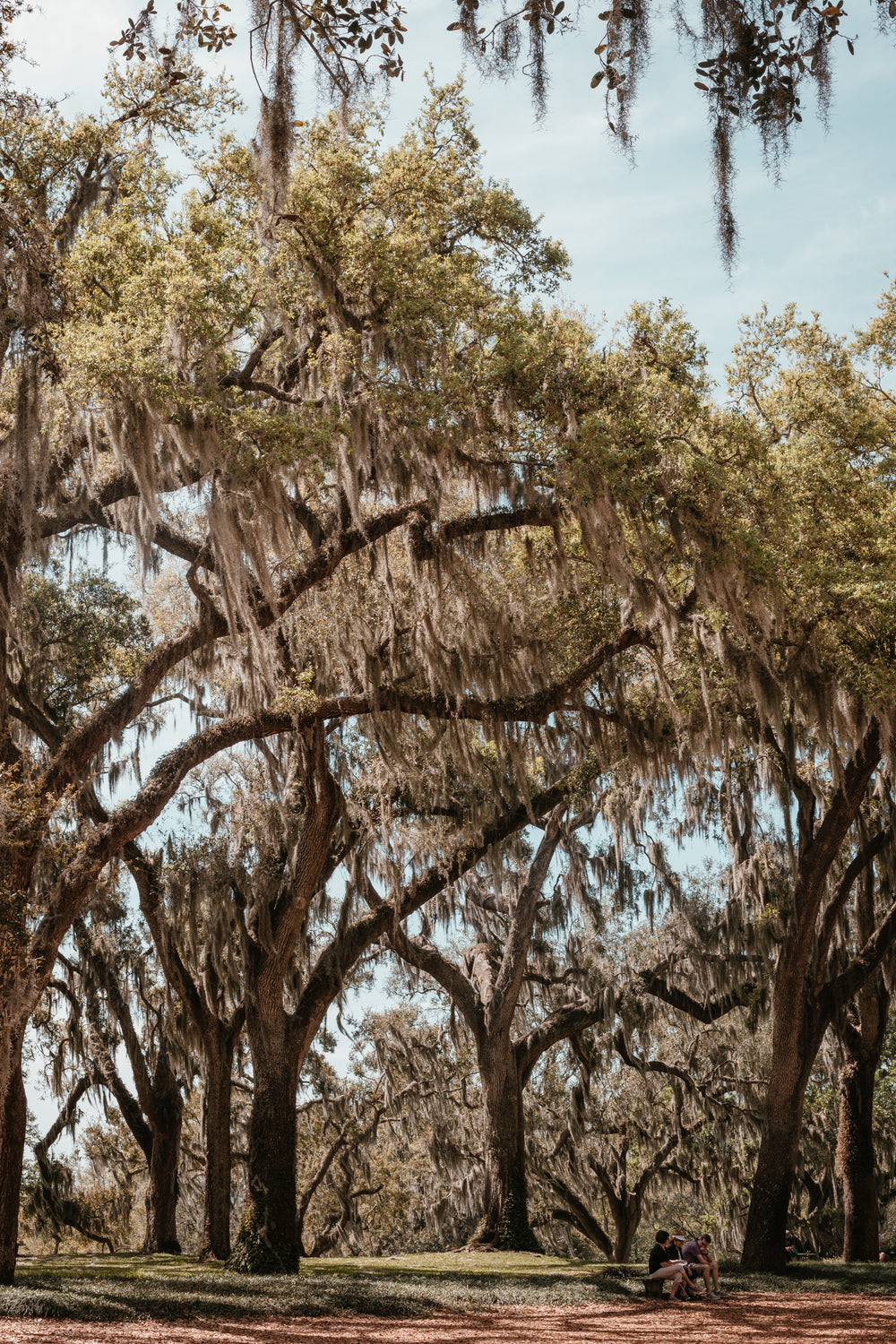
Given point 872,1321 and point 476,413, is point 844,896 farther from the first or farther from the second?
point 476,413

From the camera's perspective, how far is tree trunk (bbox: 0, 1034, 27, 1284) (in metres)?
7.73

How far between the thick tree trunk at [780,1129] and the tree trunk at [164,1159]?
7970 mm

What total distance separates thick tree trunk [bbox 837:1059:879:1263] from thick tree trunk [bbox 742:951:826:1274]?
2.06 metres

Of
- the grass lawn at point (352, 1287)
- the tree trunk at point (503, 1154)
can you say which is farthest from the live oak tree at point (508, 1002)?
the grass lawn at point (352, 1287)

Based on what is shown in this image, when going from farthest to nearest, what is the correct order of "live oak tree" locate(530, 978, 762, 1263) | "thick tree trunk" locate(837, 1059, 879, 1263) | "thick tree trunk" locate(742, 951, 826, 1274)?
"live oak tree" locate(530, 978, 762, 1263) < "thick tree trunk" locate(837, 1059, 879, 1263) < "thick tree trunk" locate(742, 951, 826, 1274)

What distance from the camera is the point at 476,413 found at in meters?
8.71

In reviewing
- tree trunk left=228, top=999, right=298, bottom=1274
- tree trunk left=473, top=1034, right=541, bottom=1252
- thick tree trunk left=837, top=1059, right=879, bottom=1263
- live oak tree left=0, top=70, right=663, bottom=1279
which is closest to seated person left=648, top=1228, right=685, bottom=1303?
tree trunk left=228, top=999, right=298, bottom=1274

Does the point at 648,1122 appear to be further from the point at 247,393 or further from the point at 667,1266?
the point at 247,393

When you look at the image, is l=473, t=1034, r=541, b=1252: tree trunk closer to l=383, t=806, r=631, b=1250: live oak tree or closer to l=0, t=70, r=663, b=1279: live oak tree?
l=383, t=806, r=631, b=1250: live oak tree

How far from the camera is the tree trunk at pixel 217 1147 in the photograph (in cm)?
1303

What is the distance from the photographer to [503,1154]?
546 inches

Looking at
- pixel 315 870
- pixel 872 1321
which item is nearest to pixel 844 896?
pixel 872 1321

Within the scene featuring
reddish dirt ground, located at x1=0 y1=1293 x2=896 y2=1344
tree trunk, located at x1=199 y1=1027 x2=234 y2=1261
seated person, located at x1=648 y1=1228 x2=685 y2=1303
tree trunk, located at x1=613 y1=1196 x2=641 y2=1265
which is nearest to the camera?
reddish dirt ground, located at x1=0 y1=1293 x2=896 y2=1344

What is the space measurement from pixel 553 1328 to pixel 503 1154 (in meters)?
6.60
